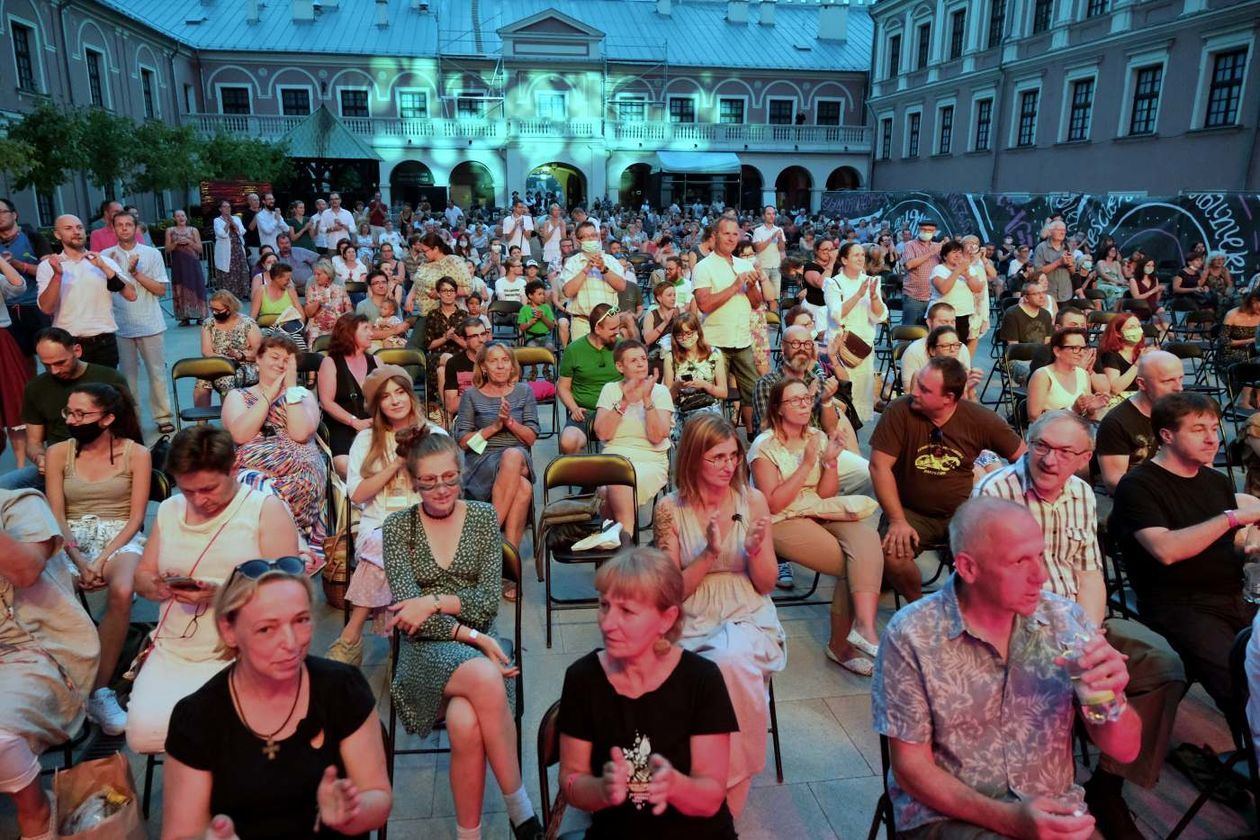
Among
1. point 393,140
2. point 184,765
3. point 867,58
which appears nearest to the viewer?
point 184,765

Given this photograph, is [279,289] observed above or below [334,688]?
above

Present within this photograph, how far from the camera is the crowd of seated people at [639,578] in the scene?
2141 mm

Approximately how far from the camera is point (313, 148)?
24250 millimetres

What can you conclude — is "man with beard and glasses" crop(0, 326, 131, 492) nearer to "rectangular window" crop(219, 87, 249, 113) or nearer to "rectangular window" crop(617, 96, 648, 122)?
"rectangular window" crop(617, 96, 648, 122)

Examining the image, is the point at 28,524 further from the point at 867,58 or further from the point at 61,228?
the point at 867,58

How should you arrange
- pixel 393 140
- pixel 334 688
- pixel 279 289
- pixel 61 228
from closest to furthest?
pixel 334 688
pixel 61 228
pixel 279 289
pixel 393 140

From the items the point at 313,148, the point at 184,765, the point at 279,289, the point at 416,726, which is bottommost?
the point at 416,726

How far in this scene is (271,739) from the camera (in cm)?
213

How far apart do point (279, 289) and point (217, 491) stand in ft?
18.4

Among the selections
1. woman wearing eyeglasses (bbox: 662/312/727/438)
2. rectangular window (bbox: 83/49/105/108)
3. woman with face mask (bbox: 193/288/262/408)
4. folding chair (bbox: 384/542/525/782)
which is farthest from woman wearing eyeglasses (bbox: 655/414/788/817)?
rectangular window (bbox: 83/49/105/108)

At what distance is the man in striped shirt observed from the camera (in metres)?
2.67

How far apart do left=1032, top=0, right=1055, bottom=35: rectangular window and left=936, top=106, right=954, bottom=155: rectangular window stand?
4.82 metres

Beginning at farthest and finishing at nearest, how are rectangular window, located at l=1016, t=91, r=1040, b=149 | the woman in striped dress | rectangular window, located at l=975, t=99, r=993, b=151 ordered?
rectangular window, located at l=975, t=99, r=993, b=151
rectangular window, located at l=1016, t=91, r=1040, b=149
the woman in striped dress

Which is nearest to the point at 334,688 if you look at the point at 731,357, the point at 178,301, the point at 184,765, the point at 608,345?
the point at 184,765
